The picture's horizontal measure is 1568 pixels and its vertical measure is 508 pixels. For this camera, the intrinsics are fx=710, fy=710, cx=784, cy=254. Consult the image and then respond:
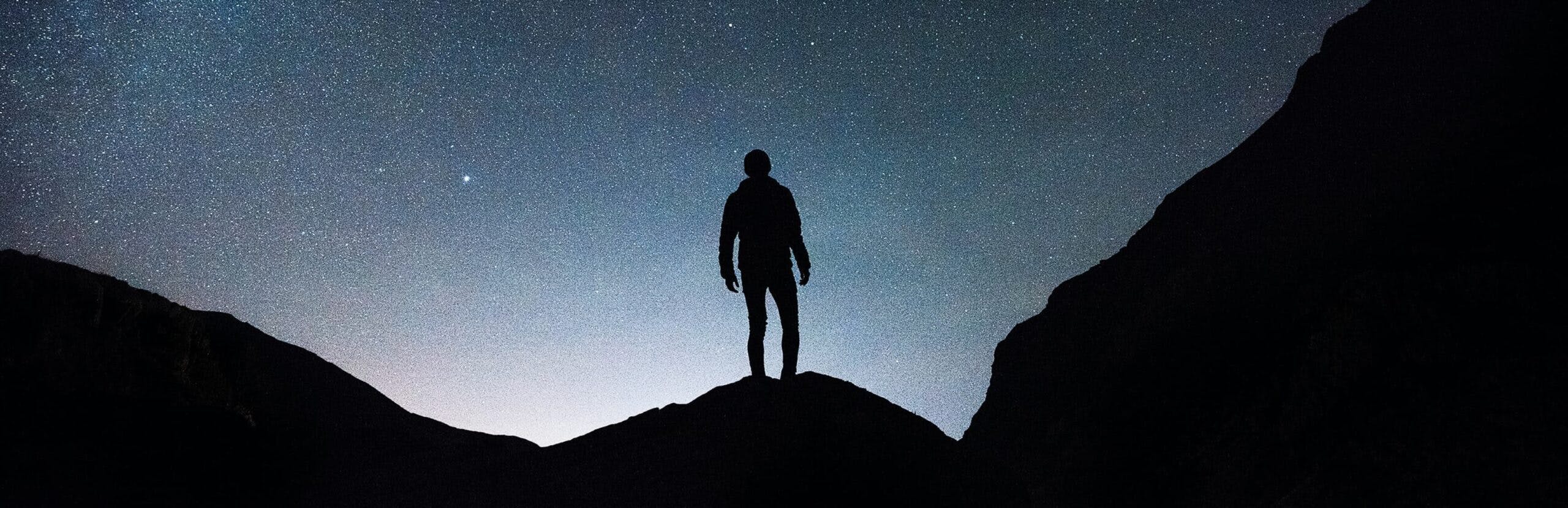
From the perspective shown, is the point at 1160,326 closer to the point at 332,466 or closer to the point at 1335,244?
the point at 1335,244

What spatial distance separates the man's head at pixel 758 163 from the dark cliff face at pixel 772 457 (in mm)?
2135

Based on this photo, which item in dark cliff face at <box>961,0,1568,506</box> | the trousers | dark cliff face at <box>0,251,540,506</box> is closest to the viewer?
dark cliff face at <box>0,251,540,506</box>

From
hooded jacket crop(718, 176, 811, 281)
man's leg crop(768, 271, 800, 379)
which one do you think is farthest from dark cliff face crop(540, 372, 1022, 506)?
hooded jacket crop(718, 176, 811, 281)

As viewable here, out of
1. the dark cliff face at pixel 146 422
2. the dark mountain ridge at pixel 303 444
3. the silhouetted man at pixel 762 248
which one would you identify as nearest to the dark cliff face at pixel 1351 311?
the dark mountain ridge at pixel 303 444

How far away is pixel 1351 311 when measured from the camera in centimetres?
1262

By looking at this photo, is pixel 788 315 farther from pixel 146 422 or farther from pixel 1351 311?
pixel 1351 311

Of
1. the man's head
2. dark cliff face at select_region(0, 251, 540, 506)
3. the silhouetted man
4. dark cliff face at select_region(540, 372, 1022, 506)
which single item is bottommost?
dark cliff face at select_region(540, 372, 1022, 506)

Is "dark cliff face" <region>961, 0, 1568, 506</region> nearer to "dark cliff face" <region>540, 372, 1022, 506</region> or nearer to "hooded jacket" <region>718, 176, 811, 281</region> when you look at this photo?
"dark cliff face" <region>540, 372, 1022, 506</region>

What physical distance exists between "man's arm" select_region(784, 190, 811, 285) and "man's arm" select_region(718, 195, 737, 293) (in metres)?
0.59

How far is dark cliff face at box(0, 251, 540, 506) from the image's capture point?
144 inches

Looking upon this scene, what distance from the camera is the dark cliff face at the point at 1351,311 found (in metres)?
9.80

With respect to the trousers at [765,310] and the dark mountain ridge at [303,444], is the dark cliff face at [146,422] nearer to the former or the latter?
the dark mountain ridge at [303,444]

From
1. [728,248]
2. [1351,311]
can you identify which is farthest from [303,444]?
[1351,311]

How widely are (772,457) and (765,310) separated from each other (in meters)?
1.96
